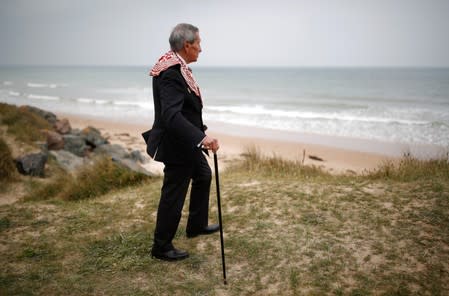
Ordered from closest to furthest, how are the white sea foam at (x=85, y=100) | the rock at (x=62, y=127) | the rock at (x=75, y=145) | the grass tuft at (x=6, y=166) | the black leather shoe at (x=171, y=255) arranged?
the black leather shoe at (x=171, y=255) < the grass tuft at (x=6, y=166) < the rock at (x=75, y=145) < the rock at (x=62, y=127) < the white sea foam at (x=85, y=100)

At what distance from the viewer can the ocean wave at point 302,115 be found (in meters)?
19.5

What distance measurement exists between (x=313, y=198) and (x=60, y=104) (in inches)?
1140

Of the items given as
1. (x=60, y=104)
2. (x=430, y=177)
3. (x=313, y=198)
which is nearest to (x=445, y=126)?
(x=430, y=177)

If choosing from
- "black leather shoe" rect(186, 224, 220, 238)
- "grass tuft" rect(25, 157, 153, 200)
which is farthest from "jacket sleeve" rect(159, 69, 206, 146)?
"grass tuft" rect(25, 157, 153, 200)

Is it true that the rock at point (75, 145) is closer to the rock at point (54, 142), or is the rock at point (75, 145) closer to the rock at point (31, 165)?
the rock at point (54, 142)

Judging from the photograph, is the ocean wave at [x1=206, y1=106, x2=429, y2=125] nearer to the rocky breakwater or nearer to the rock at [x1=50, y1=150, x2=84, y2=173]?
the rocky breakwater

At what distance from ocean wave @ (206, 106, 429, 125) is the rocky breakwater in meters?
12.6

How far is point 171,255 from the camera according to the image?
3.43 m

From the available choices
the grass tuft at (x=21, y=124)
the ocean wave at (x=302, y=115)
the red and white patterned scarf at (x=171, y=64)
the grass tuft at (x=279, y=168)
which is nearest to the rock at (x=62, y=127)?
the grass tuft at (x=21, y=124)

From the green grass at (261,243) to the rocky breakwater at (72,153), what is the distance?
2356mm

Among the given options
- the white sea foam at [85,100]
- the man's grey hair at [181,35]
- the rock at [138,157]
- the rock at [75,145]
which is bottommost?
the rock at [138,157]

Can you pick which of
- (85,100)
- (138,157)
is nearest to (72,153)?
(138,157)

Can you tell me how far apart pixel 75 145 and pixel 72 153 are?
480 mm

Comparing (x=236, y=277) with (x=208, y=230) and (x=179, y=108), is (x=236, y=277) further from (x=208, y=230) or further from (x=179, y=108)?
(x=179, y=108)
